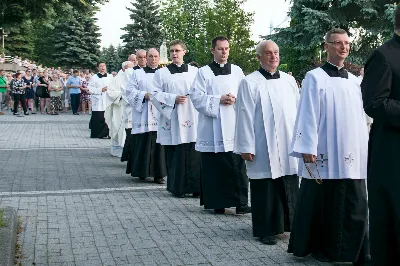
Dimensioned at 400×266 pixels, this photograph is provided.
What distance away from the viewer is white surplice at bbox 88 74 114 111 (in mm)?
19455

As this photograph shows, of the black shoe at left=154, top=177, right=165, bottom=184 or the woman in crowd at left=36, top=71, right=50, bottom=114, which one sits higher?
the woman in crowd at left=36, top=71, right=50, bottom=114

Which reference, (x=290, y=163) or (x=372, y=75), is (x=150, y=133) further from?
(x=372, y=75)

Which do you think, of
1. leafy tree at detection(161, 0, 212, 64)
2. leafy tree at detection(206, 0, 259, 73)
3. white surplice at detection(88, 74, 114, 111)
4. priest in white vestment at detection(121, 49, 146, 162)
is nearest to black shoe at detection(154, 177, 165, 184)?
priest in white vestment at detection(121, 49, 146, 162)

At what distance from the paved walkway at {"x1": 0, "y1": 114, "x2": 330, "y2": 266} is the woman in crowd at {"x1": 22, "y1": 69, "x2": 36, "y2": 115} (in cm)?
1735

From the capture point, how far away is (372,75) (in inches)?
179

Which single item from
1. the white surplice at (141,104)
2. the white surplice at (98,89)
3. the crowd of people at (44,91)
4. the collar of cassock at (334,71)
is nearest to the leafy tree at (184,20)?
the crowd of people at (44,91)

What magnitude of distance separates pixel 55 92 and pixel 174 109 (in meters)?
22.2

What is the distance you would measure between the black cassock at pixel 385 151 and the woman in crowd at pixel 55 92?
2776cm

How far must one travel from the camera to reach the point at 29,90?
104ft

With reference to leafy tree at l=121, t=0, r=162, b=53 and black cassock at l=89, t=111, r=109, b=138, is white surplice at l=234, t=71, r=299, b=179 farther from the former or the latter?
leafy tree at l=121, t=0, r=162, b=53

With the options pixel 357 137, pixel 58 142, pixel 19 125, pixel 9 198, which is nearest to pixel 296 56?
pixel 19 125

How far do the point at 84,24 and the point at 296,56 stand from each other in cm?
3230

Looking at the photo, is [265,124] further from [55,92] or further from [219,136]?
[55,92]

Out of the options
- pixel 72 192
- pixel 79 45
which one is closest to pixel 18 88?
pixel 72 192
